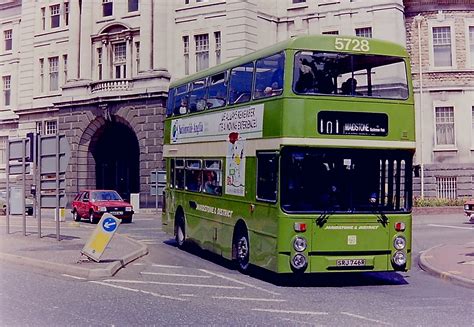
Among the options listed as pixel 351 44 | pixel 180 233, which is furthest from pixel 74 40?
pixel 351 44

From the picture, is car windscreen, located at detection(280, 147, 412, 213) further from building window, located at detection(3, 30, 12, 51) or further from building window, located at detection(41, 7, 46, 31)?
building window, located at detection(3, 30, 12, 51)

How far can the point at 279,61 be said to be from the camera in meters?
12.4

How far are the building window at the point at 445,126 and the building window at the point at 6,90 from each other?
105 ft

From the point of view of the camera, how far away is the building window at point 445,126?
3703 cm

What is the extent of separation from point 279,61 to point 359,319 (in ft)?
17.4

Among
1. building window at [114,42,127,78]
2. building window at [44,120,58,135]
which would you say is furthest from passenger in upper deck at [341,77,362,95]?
building window at [44,120,58,135]

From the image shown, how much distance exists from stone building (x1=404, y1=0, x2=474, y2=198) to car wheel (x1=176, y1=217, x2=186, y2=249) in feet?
70.4

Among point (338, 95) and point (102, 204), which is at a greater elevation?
point (338, 95)

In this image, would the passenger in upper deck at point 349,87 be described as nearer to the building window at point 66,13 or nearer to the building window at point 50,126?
the building window at point 66,13

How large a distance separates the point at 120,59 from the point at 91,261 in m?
28.9

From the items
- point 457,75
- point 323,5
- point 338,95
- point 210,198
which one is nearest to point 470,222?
point 457,75

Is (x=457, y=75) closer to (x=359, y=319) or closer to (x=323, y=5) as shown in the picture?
(x=323, y=5)

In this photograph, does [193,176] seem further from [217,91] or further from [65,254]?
[65,254]

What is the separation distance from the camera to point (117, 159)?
43.8 metres
